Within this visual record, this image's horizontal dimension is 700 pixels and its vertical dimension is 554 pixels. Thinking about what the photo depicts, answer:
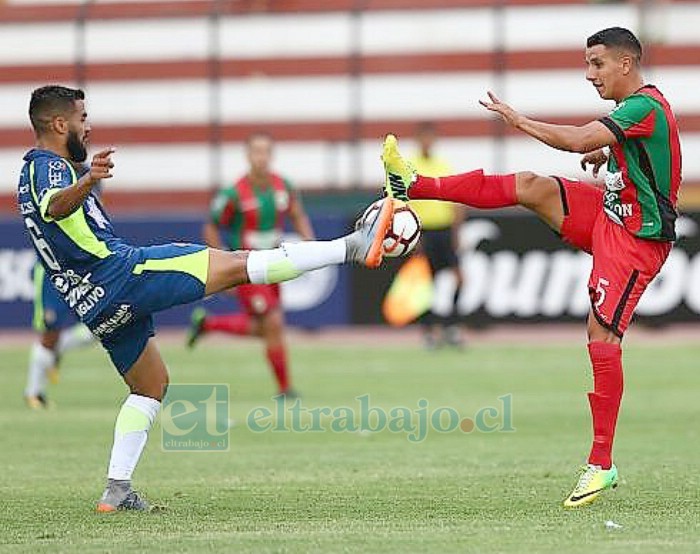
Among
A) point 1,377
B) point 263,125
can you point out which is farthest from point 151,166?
point 1,377

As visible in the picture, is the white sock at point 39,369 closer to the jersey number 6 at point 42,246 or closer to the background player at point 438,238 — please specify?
the jersey number 6 at point 42,246

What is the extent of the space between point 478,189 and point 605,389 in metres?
1.25

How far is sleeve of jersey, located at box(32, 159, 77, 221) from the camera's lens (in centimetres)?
880

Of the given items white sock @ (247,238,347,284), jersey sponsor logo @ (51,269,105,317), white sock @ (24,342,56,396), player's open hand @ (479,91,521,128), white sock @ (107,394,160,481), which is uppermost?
player's open hand @ (479,91,521,128)

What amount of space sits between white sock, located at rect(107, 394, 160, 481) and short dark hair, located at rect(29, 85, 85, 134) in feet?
4.95

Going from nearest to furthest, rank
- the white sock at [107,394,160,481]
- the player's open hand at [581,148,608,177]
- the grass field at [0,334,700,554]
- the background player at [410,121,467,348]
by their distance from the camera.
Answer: the grass field at [0,334,700,554] → the white sock at [107,394,160,481] → the player's open hand at [581,148,608,177] → the background player at [410,121,467,348]

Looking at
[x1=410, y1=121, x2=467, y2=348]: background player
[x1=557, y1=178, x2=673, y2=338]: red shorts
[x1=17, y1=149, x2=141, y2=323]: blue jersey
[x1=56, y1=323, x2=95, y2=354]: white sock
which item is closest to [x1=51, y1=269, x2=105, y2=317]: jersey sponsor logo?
[x1=17, y1=149, x2=141, y2=323]: blue jersey

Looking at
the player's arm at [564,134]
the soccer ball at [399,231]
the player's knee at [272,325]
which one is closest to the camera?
the player's arm at [564,134]

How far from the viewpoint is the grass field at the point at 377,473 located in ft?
26.7

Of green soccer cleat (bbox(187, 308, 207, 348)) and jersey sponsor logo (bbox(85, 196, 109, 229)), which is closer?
jersey sponsor logo (bbox(85, 196, 109, 229))

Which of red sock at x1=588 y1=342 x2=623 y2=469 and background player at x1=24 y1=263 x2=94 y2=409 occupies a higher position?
red sock at x1=588 y1=342 x2=623 y2=469

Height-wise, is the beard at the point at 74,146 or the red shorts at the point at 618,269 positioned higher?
the beard at the point at 74,146

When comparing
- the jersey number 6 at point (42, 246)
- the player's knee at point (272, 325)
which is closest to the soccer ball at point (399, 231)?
the jersey number 6 at point (42, 246)

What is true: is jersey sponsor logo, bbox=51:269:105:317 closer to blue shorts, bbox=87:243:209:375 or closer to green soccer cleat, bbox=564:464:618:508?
blue shorts, bbox=87:243:209:375
